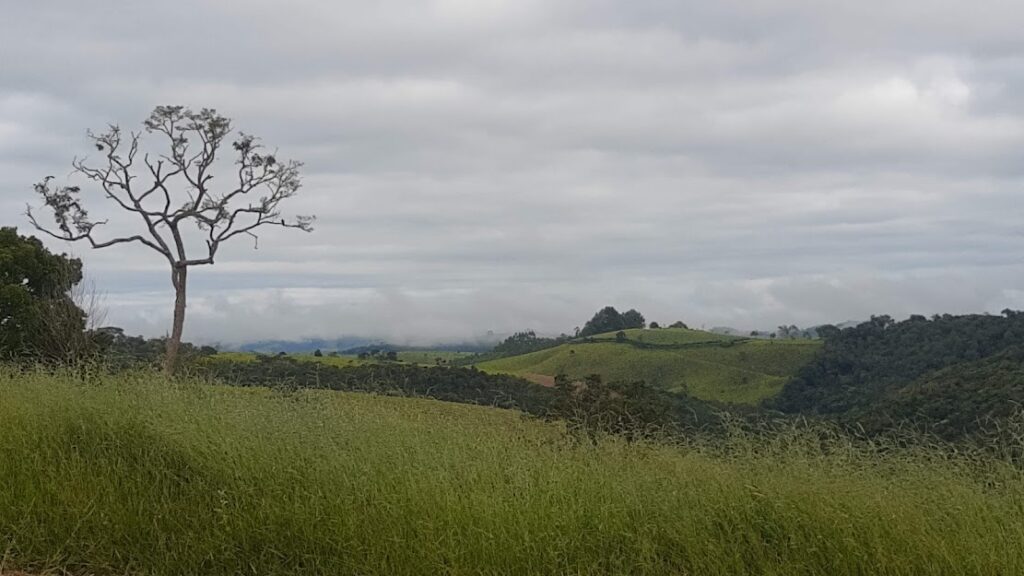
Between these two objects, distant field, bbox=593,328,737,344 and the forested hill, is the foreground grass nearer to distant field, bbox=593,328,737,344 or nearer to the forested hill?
the forested hill

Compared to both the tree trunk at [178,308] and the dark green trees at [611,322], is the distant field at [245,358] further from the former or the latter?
the dark green trees at [611,322]

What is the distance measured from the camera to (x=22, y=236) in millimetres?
25562

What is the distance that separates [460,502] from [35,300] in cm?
2236

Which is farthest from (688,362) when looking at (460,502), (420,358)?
(460,502)

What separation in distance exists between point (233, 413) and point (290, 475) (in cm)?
154

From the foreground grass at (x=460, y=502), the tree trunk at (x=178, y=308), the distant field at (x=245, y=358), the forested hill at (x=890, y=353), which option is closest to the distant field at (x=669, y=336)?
the forested hill at (x=890, y=353)

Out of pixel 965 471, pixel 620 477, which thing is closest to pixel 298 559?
pixel 620 477

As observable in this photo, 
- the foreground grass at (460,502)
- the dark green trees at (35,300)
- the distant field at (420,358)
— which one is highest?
the dark green trees at (35,300)

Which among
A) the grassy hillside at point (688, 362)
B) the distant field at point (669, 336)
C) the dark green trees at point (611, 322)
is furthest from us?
the dark green trees at point (611, 322)

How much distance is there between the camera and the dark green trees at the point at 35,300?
66.0 ft

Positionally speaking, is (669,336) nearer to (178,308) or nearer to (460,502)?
(178,308)

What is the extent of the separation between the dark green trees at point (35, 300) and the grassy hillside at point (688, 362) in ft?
160

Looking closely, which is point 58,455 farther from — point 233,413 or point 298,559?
point 298,559

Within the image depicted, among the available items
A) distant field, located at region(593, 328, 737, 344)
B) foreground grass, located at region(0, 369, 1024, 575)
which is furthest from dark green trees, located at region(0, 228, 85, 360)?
distant field, located at region(593, 328, 737, 344)
